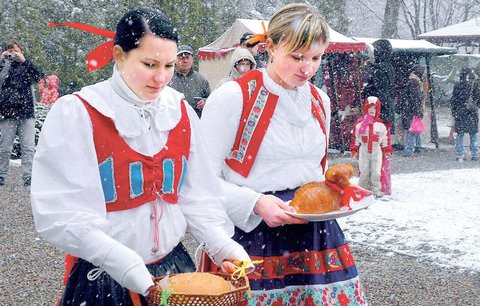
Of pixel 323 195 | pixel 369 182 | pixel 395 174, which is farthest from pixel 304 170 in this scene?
pixel 395 174

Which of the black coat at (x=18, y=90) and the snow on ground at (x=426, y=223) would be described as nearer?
the snow on ground at (x=426, y=223)

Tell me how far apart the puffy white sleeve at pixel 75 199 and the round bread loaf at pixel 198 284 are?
0.09 meters

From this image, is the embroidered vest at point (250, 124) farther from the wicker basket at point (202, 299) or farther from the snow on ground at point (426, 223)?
the snow on ground at point (426, 223)

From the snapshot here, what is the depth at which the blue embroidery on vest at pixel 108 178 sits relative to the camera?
2.13 m

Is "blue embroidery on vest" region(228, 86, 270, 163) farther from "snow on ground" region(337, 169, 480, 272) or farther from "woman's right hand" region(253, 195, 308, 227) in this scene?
"snow on ground" region(337, 169, 480, 272)

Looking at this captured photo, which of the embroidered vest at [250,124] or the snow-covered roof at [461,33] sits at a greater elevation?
the snow-covered roof at [461,33]

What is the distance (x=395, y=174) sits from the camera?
1114 cm

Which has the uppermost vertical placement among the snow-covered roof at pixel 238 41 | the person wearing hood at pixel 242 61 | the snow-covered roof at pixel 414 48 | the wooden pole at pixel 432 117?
the snow-covered roof at pixel 238 41

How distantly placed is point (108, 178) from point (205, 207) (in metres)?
0.41

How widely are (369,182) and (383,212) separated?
0.83m

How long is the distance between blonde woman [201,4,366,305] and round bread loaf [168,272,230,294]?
2.41ft

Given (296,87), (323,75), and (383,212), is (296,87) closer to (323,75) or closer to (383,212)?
(383,212)

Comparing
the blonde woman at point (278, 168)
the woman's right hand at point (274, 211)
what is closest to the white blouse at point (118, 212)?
the woman's right hand at point (274, 211)

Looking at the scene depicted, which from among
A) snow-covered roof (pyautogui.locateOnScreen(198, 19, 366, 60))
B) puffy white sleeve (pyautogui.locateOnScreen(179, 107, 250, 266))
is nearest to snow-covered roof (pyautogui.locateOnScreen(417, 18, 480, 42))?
snow-covered roof (pyautogui.locateOnScreen(198, 19, 366, 60))
